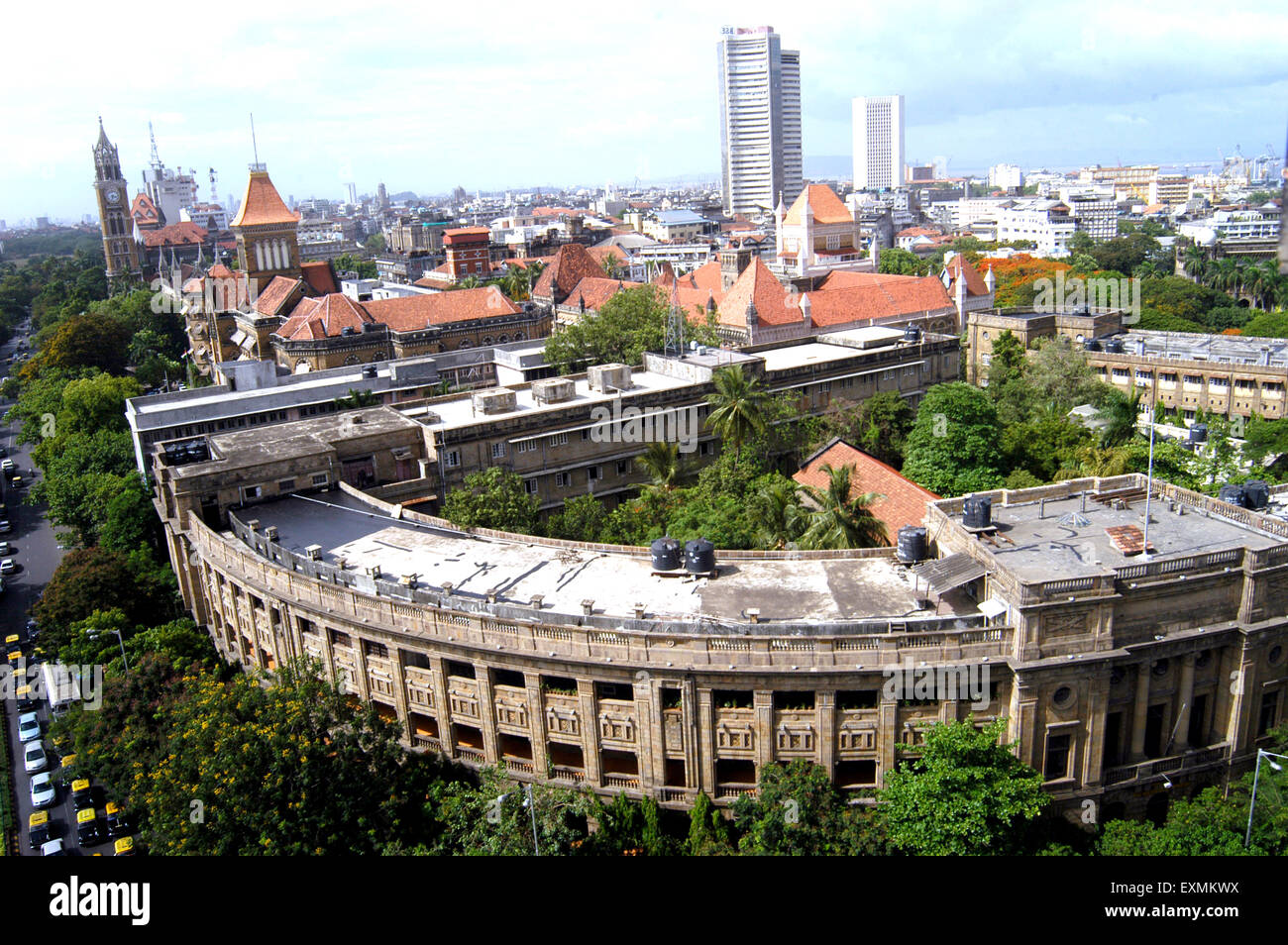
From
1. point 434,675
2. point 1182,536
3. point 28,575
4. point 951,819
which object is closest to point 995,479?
point 1182,536

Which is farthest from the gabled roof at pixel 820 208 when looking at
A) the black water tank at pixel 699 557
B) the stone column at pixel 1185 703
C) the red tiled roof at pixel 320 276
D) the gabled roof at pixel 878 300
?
the stone column at pixel 1185 703

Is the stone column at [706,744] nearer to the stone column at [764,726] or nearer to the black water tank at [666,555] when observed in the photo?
the stone column at [764,726]

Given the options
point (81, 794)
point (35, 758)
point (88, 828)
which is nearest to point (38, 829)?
point (88, 828)

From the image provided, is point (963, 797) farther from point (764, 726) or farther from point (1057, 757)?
point (764, 726)
